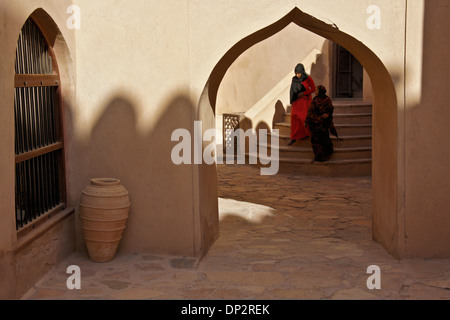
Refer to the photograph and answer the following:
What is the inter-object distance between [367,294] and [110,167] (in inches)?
112

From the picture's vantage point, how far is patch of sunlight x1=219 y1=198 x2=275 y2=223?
8.53 meters

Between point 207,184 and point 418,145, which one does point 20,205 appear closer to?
point 207,184

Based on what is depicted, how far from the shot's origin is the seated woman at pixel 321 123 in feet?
38.4

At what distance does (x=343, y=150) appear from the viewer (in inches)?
474

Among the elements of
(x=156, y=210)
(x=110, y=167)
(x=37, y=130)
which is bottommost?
(x=156, y=210)

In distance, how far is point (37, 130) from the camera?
583cm

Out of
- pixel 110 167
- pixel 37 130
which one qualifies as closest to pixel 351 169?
pixel 110 167

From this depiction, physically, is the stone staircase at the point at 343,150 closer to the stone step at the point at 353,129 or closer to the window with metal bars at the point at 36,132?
the stone step at the point at 353,129

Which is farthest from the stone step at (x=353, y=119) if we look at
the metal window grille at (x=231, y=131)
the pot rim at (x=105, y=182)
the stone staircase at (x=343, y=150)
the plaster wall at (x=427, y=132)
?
the pot rim at (x=105, y=182)

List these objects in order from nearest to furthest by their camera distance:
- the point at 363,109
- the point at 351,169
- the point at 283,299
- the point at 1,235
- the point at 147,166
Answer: the point at 1,235 < the point at 283,299 < the point at 147,166 < the point at 351,169 < the point at 363,109

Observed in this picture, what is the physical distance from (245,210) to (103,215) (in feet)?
10.8
